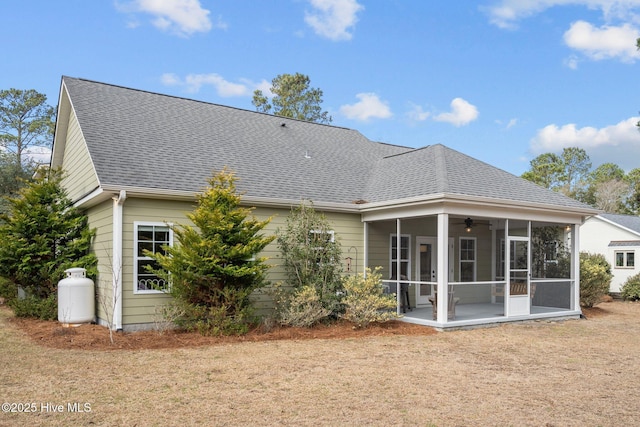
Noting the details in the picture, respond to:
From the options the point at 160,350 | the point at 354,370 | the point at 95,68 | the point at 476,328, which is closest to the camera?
the point at 354,370

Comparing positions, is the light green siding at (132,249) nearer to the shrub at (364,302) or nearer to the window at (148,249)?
the window at (148,249)

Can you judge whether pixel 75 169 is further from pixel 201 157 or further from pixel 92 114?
pixel 201 157

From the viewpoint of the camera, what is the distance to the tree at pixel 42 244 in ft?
39.4

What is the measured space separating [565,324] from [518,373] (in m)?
6.19

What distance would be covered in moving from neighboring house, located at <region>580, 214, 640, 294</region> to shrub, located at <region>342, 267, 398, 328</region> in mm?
15770

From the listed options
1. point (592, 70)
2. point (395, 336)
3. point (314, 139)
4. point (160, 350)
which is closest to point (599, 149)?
point (592, 70)

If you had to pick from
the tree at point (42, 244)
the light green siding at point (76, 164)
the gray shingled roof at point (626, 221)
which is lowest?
the tree at point (42, 244)

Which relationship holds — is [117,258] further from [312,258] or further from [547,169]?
[547,169]

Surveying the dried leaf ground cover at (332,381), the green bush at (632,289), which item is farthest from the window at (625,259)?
the dried leaf ground cover at (332,381)

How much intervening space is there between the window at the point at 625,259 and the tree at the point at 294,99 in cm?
2180

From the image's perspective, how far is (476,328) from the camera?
11648 millimetres

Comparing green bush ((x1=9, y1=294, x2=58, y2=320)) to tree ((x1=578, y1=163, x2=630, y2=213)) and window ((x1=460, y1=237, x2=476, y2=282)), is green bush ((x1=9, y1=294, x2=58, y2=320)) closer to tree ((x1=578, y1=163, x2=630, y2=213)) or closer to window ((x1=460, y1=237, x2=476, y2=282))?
window ((x1=460, y1=237, x2=476, y2=282))

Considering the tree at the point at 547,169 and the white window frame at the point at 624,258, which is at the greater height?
the tree at the point at 547,169

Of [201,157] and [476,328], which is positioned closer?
[476,328]
